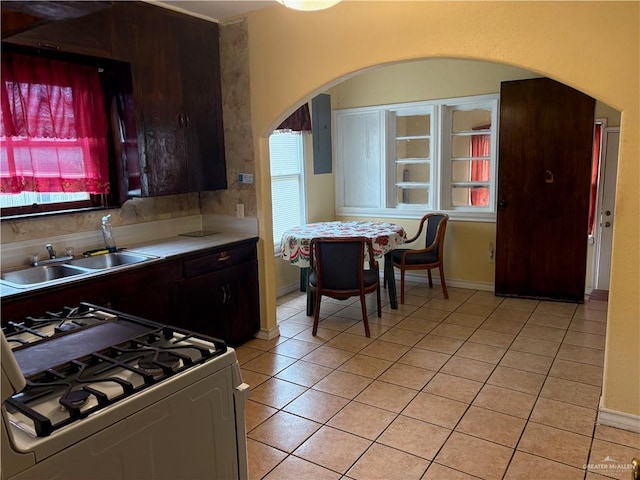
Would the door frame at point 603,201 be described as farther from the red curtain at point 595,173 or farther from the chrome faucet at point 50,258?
the chrome faucet at point 50,258

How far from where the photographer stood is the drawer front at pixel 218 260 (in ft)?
10.5

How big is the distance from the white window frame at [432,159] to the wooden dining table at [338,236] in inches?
26.1

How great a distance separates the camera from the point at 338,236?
4457 mm

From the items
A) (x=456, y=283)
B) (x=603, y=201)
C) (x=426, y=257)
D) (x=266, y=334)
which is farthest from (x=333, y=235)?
(x=603, y=201)

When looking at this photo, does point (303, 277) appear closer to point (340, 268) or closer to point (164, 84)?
point (340, 268)

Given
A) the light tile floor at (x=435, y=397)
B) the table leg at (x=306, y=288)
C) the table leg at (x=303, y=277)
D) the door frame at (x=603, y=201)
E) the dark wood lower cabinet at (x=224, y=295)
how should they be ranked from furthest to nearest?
the table leg at (x=303, y=277)
the door frame at (x=603, y=201)
the table leg at (x=306, y=288)
the dark wood lower cabinet at (x=224, y=295)
the light tile floor at (x=435, y=397)

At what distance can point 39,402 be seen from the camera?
1.15 m

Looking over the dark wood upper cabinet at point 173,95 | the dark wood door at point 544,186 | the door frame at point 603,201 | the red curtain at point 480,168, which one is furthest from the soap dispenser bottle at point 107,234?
the door frame at point 603,201

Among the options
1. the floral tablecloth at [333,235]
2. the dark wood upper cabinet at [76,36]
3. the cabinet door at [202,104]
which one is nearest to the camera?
the dark wood upper cabinet at [76,36]

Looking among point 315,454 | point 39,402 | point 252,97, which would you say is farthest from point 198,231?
point 39,402

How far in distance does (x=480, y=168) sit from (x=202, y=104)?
3011 millimetres

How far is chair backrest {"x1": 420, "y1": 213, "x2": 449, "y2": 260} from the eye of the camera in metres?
4.77

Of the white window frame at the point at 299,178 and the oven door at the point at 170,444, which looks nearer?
the oven door at the point at 170,444

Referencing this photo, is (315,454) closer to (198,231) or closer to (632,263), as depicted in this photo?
(632,263)
